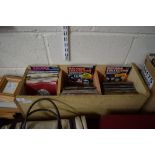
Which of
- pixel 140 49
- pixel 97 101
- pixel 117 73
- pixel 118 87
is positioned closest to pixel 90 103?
pixel 97 101

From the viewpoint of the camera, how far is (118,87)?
3.75 feet

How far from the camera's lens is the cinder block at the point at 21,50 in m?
1.03

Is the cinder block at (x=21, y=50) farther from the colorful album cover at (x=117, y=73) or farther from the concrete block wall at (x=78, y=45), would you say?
the colorful album cover at (x=117, y=73)

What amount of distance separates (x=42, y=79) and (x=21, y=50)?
25cm

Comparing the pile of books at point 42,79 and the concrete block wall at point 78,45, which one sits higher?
the concrete block wall at point 78,45

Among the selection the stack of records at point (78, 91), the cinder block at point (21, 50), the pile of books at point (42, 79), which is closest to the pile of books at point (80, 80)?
the stack of records at point (78, 91)

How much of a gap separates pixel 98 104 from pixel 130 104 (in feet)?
0.72

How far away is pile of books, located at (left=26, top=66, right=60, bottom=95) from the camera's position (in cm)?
114

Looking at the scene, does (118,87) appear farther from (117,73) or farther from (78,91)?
(78,91)

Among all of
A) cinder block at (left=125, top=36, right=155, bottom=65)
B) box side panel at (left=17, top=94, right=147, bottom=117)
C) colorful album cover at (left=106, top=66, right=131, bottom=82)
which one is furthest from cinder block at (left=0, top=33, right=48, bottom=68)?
cinder block at (left=125, top=36, right=155, bottom=65)

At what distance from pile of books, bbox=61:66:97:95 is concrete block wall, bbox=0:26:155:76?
0.05m

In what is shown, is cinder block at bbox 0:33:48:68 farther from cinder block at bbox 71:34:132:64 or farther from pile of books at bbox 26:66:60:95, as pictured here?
cinder block at bbox 71:34:132:64

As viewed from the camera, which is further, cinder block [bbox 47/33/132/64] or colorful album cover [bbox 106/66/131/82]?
colorful album cover [bbox 106/66/131/82]

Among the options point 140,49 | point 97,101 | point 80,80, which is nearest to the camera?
point 97,101
